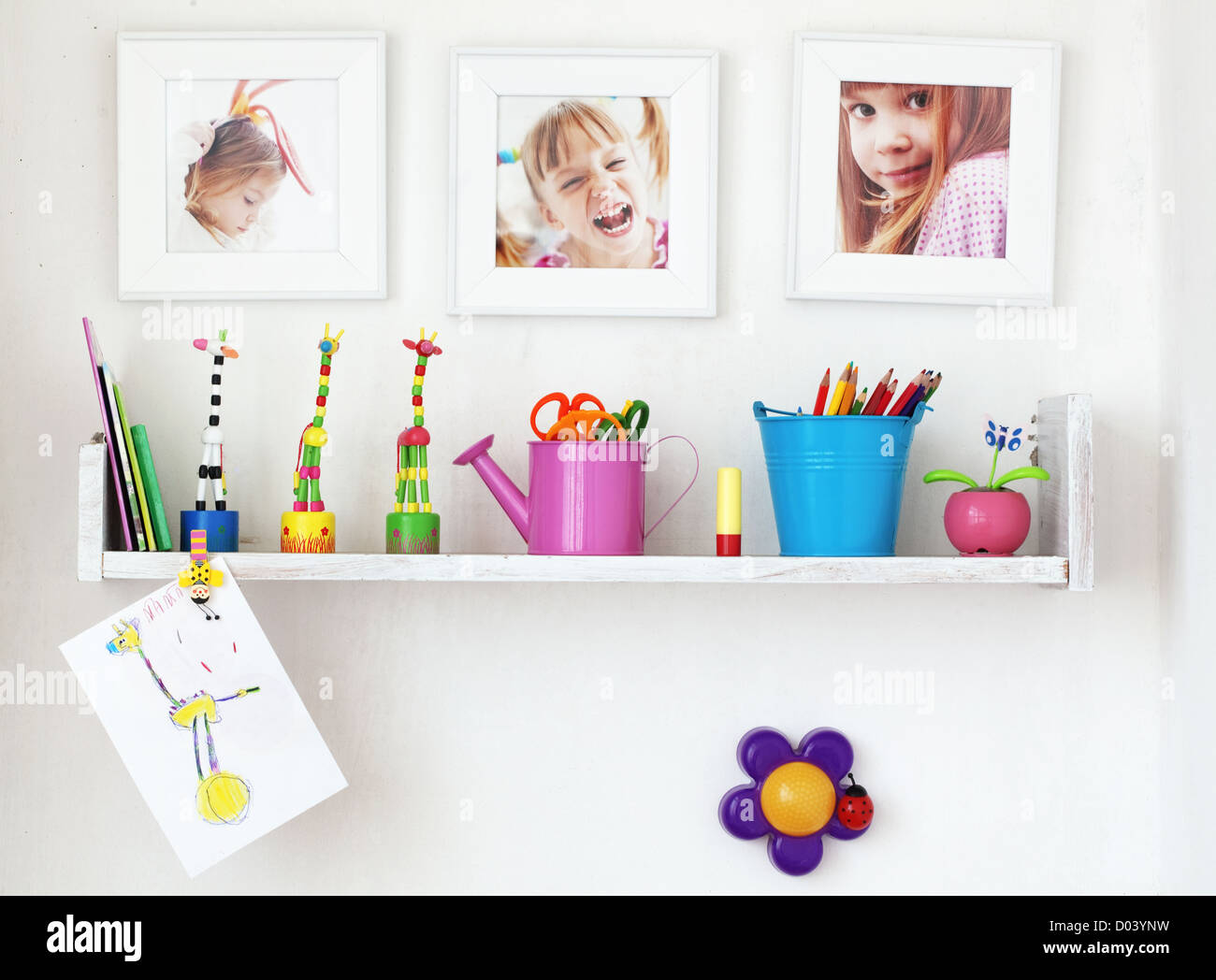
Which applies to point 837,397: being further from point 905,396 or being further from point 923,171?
point 923,171

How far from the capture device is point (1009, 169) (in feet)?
3.80

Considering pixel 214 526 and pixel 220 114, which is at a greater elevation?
pixel 220 114

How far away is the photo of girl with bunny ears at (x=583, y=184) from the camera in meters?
1.15

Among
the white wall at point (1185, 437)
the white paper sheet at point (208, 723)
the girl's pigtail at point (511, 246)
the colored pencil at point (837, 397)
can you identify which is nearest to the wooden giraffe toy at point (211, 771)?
the white paper sheet at point (208, 723)

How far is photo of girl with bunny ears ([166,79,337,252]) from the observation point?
3.76ft

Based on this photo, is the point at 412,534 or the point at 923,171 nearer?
the point at 412,534

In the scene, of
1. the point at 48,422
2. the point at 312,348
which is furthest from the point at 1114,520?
the point at 48,422

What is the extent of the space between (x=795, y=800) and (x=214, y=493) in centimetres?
67

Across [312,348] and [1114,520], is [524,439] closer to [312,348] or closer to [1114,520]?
[312,348]

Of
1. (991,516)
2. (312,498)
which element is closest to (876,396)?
(991,516)

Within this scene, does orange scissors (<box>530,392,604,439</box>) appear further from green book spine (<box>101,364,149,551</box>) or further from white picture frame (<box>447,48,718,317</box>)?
green book spine (<box>101,364,149,551</box>)

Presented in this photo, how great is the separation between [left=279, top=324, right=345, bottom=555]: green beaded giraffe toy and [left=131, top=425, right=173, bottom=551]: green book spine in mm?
111

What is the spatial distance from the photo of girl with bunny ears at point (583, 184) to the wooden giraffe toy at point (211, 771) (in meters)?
0.54

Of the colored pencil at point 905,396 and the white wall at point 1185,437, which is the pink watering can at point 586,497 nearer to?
the colored pencil at point 905,396
